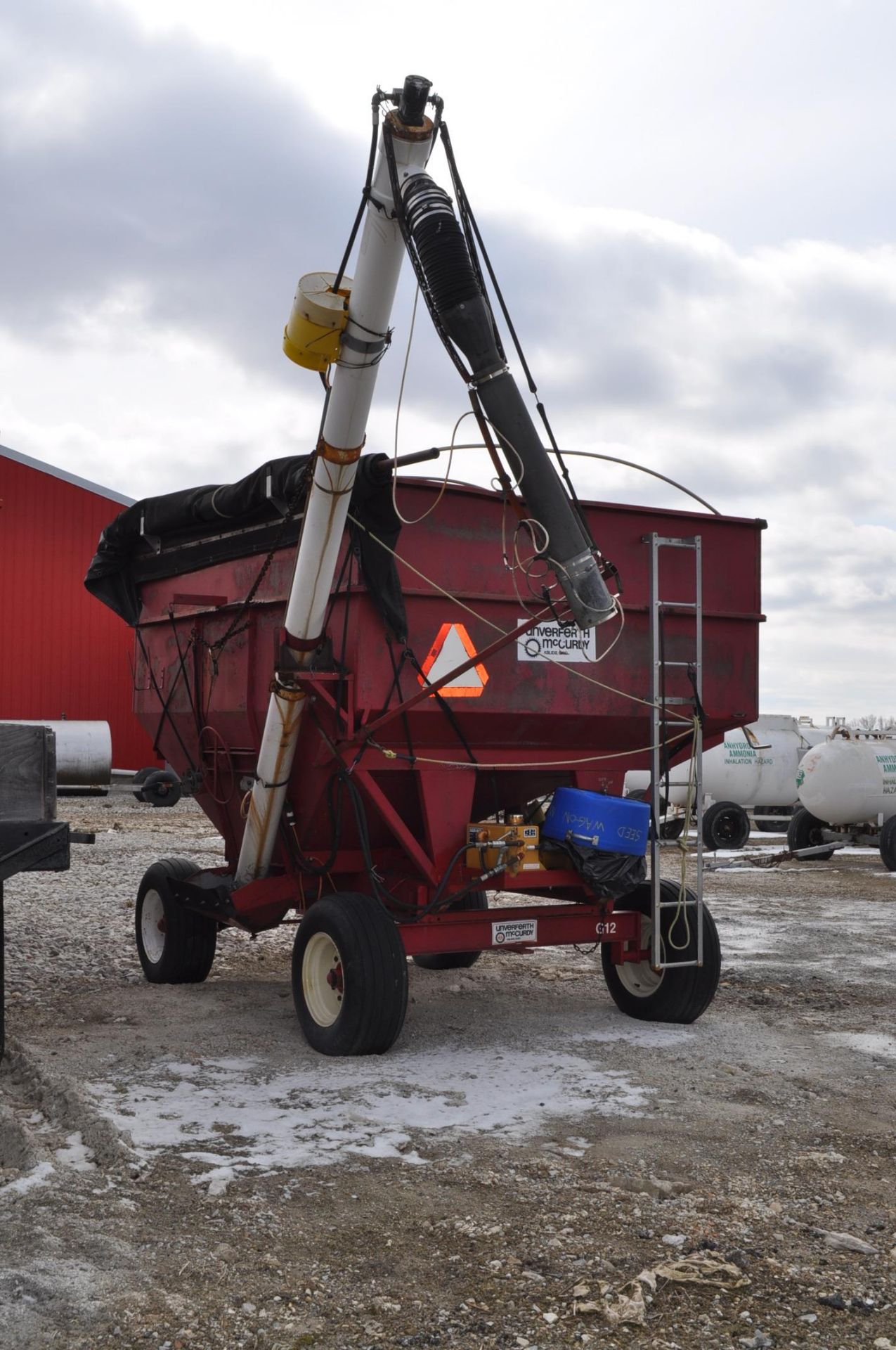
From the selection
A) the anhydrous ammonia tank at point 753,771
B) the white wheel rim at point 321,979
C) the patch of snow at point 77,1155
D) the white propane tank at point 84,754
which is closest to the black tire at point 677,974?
the white wheel rim at point 321,979

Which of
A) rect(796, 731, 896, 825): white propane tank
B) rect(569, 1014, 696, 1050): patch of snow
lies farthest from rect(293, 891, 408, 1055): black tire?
rect(796, 731, 896, 825): white propane tank

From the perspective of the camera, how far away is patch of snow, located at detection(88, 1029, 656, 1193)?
459 cm

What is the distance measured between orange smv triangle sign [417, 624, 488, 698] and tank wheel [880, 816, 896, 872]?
36.2 ft

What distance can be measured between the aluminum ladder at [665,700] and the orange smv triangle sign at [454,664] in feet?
3.02

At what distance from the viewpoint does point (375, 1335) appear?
321cm

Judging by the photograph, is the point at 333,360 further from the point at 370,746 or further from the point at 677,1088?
the point at 677,1088

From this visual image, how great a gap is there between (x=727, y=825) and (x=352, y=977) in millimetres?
13622

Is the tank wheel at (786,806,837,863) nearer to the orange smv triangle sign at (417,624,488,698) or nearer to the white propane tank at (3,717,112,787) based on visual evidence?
the white propane tank at (3,717,112,787)

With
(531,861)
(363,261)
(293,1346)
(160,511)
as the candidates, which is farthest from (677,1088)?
(160,511)

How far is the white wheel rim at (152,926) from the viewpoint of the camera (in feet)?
25.9

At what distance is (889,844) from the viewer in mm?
15797

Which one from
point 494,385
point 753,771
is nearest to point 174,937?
point 494,385

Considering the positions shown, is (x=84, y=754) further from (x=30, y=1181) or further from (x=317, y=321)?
(x=30, y=1181)

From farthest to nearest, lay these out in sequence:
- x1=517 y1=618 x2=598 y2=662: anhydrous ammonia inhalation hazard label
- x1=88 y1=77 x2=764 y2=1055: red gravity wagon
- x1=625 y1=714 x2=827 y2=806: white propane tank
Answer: x1=625 y1=714 x2=827 y2=806: white propane tank < x1=517 y1=618 x2=598 y2=662: anhydrous ammonia inhalation hazard label < x1=88 y1=77 x2=764 y2=1055: red gravity wagon
